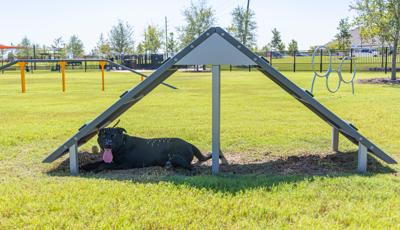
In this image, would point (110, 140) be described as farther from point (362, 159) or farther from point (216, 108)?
point (362, 159)

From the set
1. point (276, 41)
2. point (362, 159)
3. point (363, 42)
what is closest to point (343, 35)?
point (363, 42)

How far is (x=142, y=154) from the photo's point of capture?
17.8ft

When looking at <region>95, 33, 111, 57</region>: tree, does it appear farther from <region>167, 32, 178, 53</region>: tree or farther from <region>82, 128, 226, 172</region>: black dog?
<region>82, 128, 226, 172</region>: black dog

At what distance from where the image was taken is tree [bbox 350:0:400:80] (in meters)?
21.9

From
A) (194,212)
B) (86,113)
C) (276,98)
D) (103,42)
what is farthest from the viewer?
(103,42)

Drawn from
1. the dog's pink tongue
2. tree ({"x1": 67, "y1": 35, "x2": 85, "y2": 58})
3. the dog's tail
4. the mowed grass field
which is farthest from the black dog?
tree ({"x1": 67, "y1": 35, "x2": 85, "y2": 58})

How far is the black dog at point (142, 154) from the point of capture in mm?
5282

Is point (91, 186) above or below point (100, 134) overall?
below

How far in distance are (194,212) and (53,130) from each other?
226 inches

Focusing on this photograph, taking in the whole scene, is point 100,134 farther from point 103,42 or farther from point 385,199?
point 103,42

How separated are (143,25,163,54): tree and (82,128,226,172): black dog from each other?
2454 inches

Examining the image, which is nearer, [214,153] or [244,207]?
[244,207]

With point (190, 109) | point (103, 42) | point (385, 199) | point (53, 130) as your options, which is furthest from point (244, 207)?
point (103, 42)

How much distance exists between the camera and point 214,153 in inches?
201
